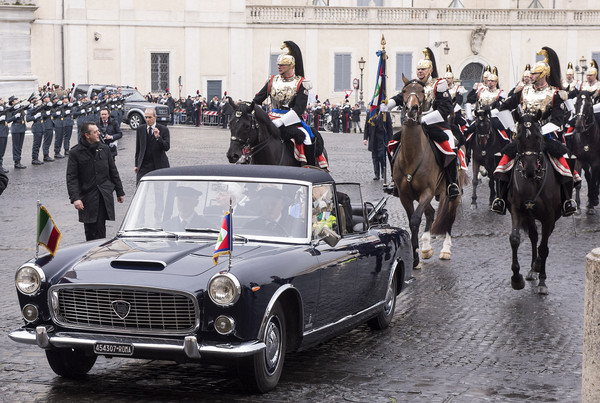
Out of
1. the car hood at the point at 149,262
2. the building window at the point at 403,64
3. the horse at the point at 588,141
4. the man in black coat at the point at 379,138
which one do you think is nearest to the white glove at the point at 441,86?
the horse at the point at 588,141

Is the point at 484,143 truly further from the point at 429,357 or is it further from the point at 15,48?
the point at 15,48

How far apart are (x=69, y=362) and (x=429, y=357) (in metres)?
2.83

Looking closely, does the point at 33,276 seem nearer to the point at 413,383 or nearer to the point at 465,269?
the point at 413,383

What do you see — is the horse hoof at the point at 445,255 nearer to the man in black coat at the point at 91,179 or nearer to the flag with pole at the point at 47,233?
the man in black coat at the point at 91,179

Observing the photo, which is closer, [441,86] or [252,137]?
[252,137]

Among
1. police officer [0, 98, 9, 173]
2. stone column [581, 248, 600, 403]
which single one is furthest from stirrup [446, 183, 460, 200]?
police officer [0, 98, 9, 173]

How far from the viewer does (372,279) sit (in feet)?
30.0

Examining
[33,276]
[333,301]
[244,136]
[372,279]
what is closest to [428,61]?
[244,136]

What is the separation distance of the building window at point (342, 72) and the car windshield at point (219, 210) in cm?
5617

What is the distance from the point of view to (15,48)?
134 feet

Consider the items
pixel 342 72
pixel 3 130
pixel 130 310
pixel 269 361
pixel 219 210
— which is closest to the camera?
pixel 130 310

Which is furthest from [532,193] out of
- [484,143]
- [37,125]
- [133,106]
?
[133,106]

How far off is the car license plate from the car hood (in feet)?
1.34

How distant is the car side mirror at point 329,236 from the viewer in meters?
8.25
